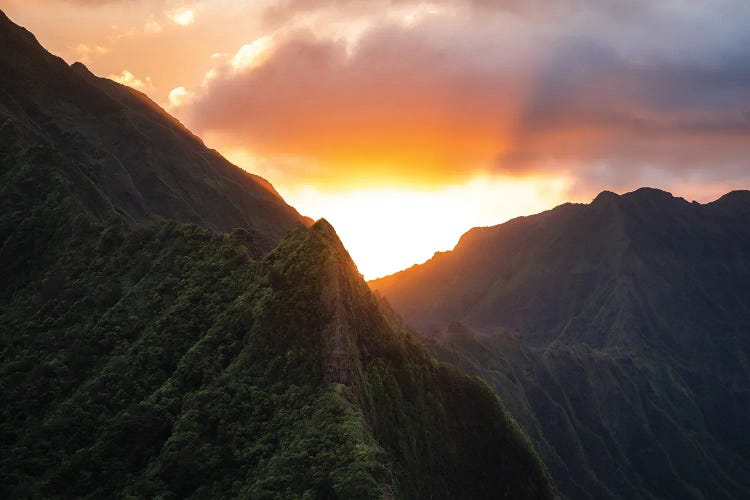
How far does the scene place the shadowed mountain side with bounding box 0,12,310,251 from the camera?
8106 cm

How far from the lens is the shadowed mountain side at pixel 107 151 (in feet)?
266

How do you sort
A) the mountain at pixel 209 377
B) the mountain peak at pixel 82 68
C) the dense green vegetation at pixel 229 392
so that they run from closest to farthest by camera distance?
1. the dense green vegetation at pixel 229 392
2. the mountain at pixel 209 377
3. the mountain peak at pixel 82 68

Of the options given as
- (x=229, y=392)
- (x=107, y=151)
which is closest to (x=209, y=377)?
(x=229, y=392)

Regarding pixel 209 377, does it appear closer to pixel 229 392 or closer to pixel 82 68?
pixel 229 392

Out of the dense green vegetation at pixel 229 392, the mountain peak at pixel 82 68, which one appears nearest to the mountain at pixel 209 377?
the dense green vegetation at pixel 229 392

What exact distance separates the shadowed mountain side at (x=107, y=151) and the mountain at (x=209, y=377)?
645cm

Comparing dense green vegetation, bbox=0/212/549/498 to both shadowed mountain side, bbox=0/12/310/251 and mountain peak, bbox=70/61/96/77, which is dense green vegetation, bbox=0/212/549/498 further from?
mountain peak, bbox=70/61/96/77

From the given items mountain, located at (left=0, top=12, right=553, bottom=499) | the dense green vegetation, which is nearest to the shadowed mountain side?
mountain, located at (left=0, top=12, right=553, bottom=499)

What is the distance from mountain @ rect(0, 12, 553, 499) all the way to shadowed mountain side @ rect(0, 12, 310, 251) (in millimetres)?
6451

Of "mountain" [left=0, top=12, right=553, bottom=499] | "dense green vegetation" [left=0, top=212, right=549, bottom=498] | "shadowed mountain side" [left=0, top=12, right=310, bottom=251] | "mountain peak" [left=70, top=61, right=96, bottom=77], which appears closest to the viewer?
"dense green vegetation" [left=0, top=212, right=549, bottom=498]

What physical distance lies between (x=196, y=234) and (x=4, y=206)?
24778 mm

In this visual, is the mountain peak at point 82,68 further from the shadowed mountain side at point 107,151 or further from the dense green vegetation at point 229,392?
the dense green vegetation at point 229,392

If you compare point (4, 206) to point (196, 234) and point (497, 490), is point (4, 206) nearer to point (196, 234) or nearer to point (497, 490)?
point (196, 234)

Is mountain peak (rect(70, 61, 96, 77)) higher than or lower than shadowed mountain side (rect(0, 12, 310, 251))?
higher
